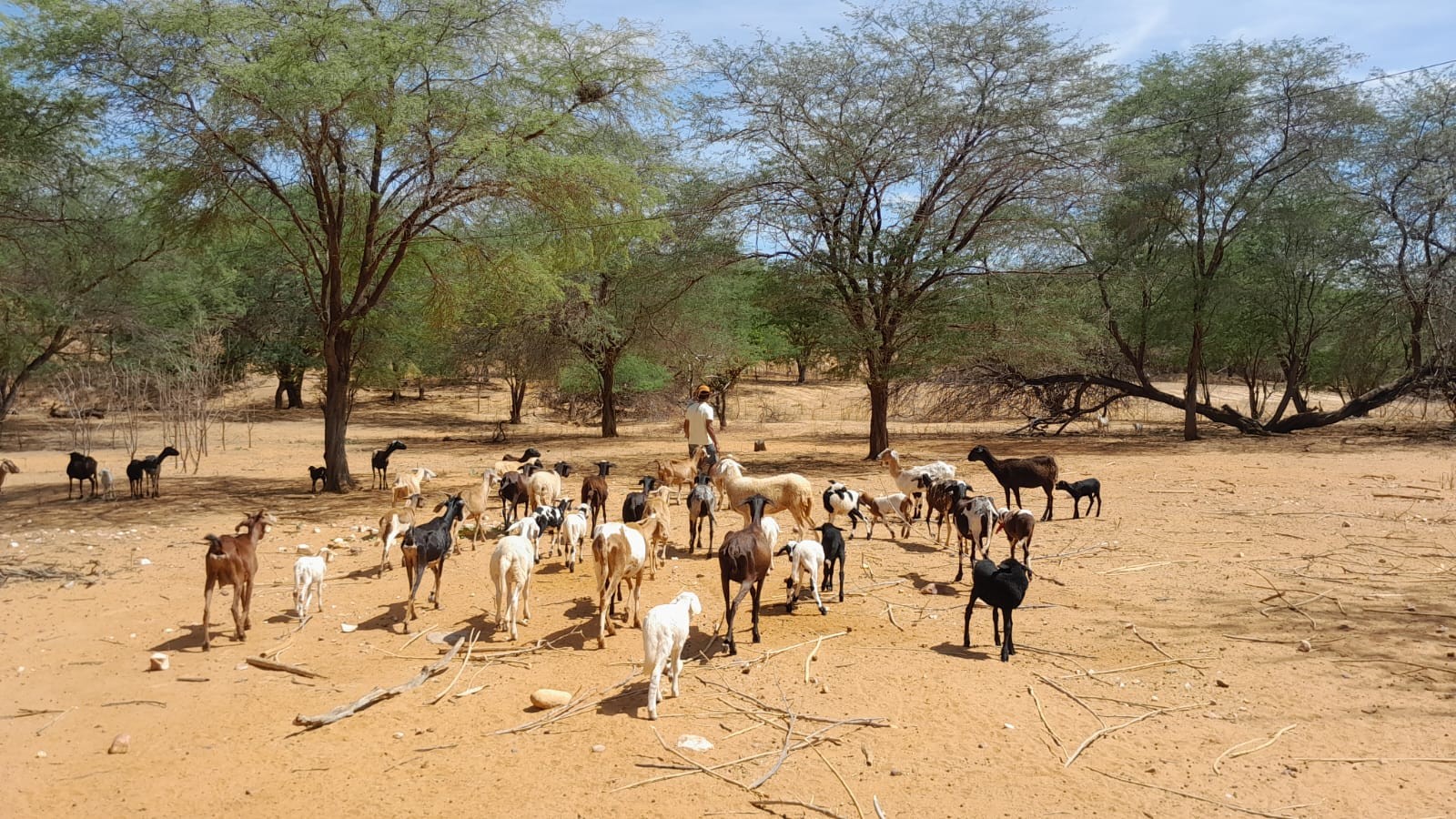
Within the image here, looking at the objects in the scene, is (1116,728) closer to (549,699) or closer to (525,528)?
(549,699)

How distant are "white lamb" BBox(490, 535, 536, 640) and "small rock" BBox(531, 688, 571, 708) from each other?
1348 millimetres

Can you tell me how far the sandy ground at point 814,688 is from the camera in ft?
15.3

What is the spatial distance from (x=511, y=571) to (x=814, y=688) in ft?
8.59

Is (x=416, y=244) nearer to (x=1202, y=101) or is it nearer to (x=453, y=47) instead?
(x=453, y=47)

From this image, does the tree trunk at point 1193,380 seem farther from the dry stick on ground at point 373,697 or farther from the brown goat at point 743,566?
the dry stick on ground at point 373,697

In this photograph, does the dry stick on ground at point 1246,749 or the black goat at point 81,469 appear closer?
the dry stick on ground at point 1246,749

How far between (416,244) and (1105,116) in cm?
1684

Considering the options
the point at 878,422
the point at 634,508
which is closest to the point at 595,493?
the point at 634,508

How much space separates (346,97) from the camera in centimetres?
1210

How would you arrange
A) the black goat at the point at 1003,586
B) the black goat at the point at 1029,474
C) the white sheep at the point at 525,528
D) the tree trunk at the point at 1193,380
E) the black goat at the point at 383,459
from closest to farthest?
the black goat at the point at 1003,586, the white sheep at the point at 525,528, the black goat at the point at 1029,474, the black goat at the point at 383,459, the tree trunk at the point at 1193,380

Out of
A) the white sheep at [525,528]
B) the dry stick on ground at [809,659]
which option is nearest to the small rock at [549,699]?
the dry stick on ground at [809,659]

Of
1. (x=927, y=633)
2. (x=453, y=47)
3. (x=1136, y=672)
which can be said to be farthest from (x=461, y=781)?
(x=453, y=47)

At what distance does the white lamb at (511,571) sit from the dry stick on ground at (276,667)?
4.60ft

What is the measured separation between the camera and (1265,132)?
22516 mm
